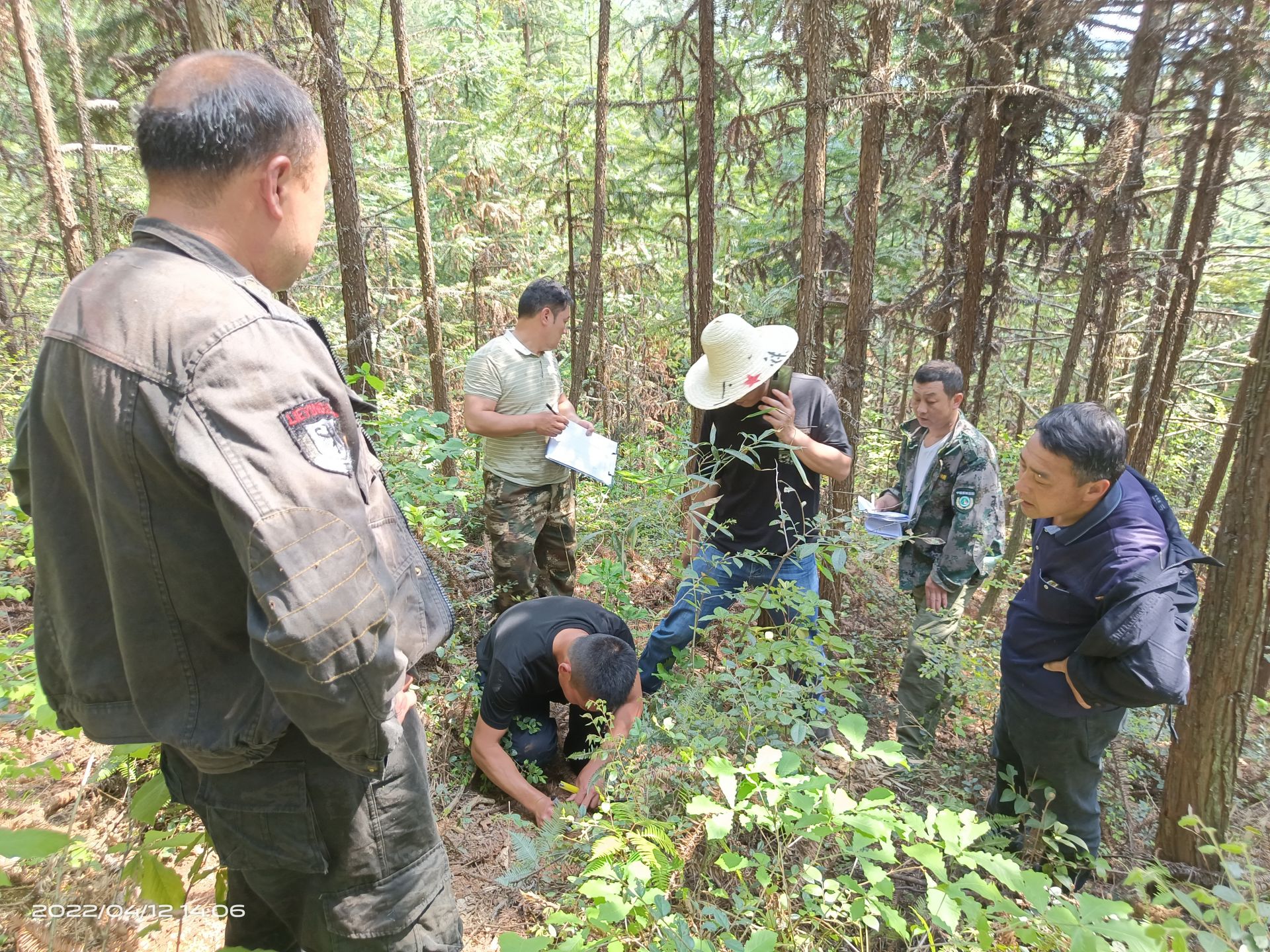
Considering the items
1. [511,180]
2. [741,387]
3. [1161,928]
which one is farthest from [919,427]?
[511,180]

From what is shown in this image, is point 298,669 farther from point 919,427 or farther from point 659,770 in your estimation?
point 919,427

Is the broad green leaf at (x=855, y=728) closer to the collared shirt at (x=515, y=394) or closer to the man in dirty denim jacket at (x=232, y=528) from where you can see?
the man in dirty denim jacket at (x=232, y=528)

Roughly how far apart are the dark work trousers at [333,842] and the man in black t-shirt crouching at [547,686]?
1.17 meters

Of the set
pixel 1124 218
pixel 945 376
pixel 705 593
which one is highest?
pixel 1124 218

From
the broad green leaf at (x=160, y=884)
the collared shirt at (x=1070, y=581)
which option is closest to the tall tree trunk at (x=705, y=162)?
the collared shirt at (x=1070, y=581)

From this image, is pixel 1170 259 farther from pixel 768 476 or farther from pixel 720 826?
pixel 720 826

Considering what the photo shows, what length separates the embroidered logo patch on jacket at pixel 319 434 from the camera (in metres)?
1.15

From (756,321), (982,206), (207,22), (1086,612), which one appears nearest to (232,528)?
(1086,612)

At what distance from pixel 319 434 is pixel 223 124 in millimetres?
610

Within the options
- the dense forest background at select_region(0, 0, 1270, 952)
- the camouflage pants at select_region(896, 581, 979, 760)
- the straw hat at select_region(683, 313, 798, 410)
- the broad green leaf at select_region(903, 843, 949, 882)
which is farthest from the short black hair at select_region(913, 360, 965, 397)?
the broad green leaf at select_region(903, 843, 949, 882)

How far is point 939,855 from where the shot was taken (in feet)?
5.29

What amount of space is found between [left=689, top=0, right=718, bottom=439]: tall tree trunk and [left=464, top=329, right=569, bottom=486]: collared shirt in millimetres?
2023

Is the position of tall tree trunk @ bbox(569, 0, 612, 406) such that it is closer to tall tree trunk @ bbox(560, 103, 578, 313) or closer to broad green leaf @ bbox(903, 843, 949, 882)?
tall tree trunk @ bbox(560, 103, 578, 313)

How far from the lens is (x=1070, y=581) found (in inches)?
99.5
